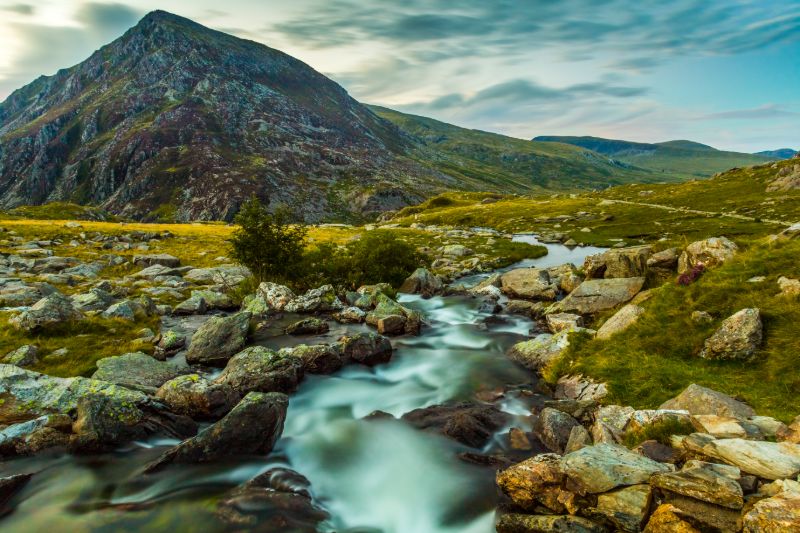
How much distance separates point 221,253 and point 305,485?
4745 centimetres

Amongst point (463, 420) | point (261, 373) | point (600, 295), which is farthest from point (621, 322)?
point (261, 373)

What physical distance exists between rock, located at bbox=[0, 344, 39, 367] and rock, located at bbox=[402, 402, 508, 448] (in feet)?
51.5

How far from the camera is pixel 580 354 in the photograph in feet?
59.3

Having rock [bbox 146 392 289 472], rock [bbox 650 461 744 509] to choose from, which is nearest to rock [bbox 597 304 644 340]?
rock [bbox 650 461 744 509]

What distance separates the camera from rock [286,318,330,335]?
24.7 metres

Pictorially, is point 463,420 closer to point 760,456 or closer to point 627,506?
point 627,506

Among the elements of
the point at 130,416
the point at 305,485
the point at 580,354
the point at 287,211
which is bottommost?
the point at 305,485

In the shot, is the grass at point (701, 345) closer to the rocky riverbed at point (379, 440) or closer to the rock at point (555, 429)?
the rocky riverbed at point (379, 440)

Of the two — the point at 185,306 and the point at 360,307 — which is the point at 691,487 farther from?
the point at 185,306

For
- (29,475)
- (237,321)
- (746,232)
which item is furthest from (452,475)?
(746,232)

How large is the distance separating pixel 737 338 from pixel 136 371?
22.6 meters

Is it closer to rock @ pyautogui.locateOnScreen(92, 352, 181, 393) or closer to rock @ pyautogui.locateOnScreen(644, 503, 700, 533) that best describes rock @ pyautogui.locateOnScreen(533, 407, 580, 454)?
rock @ pyautogui.locateOnScreen(644, 503, 700, 533)

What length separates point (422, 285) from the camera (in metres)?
36.6

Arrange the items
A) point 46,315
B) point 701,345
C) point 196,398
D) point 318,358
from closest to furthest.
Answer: point 196,398 < point 701,345 < point 318,358 < point 46,315
